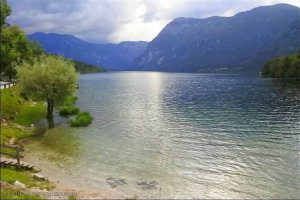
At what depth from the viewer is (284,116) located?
7244 centimetres

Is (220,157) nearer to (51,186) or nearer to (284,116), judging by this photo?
(51,186)

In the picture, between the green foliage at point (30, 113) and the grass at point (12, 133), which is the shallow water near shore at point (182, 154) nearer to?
the grass at point (12, 133)

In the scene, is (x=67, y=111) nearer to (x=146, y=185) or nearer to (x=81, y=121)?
(x=81, y=121)

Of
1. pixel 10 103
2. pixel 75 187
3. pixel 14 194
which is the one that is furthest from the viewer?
pixel 10 103

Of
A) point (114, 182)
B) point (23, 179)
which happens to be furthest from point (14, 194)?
point (114, 182)

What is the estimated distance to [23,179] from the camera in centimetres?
3038

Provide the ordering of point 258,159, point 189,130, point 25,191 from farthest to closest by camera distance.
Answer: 1. point 189,130
2. point 258,159
3. point 25,191

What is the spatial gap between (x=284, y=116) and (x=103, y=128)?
4255 cm

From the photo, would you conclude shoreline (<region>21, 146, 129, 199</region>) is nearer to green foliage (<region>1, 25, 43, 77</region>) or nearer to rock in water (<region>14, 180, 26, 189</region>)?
rock in water (<region>14, 180, 26, 189</region>)

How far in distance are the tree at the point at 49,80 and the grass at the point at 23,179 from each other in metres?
31.0

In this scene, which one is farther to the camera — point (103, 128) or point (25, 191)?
point (103, 128)

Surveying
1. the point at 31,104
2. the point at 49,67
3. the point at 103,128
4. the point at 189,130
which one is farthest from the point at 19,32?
the point at 189,130

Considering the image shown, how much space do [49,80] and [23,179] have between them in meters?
34.5

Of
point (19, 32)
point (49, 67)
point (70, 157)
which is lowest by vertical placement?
point (70, 157)
